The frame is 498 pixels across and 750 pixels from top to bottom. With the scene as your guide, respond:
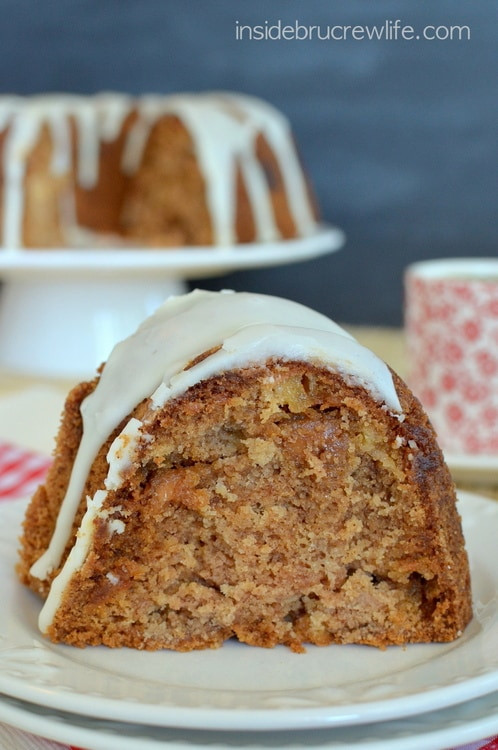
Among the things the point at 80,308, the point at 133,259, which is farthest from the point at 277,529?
the point at 80,308

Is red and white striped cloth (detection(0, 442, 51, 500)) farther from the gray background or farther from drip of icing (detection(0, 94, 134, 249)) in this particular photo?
the gray background

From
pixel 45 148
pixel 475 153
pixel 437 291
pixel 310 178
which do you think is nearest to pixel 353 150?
pixel 310 178

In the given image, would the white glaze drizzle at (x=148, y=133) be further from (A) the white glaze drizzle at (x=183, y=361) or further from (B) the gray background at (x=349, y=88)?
(A) the white glaze drizzle at (x=183, y=361)

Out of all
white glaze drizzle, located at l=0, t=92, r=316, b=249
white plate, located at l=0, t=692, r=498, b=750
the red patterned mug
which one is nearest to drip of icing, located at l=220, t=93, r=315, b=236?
white glaze drizzle, located at l=0, t=92, r=316, b=249

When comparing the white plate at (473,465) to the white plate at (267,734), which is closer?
the white plate at (267,734)

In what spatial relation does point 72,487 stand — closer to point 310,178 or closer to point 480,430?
point 480,430

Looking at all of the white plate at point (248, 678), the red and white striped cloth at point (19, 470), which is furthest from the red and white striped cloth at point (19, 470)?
the white plate at point (248, 678)
